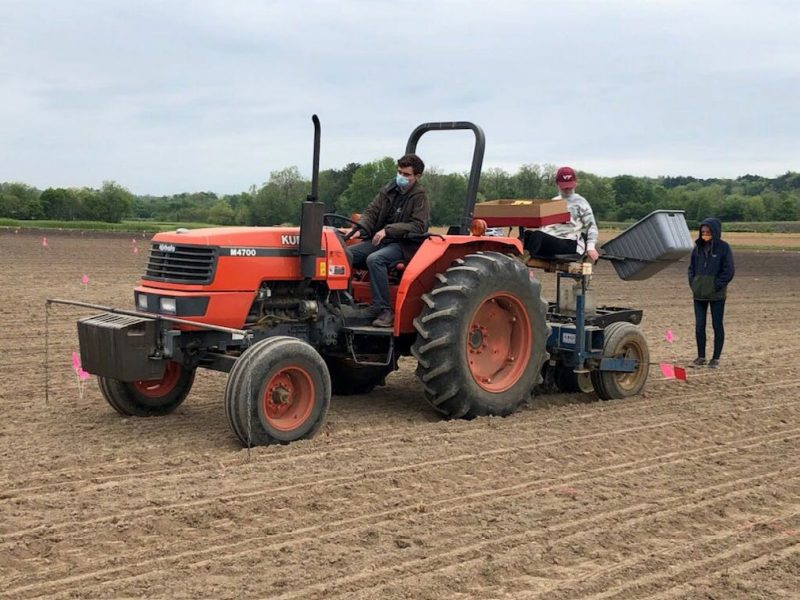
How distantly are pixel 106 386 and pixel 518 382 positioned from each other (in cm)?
321

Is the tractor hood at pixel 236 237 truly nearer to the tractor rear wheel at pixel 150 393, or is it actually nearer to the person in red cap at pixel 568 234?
the tractor rear wheel at pixel 150 393

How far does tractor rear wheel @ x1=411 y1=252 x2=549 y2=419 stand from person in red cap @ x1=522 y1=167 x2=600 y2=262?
85cm

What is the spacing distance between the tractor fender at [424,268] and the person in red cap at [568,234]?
36.4 inches

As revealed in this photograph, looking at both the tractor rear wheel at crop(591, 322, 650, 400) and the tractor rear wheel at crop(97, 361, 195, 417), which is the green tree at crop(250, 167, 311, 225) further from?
the tractor rear wheel at crop(591, 322, 650, 400)

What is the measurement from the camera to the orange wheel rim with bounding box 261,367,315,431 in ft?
21.5

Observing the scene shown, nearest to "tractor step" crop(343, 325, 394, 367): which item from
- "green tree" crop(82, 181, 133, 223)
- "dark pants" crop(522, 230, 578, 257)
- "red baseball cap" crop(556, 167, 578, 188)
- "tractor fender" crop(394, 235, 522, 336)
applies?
"tractor fender" crop(394, 235, 522, 336)

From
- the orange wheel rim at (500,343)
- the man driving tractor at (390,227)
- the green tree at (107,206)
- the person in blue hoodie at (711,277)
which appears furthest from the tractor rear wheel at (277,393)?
the green tree at (107,206)

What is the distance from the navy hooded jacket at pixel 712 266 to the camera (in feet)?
35.8

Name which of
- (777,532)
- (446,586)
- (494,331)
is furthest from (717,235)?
(446,586)

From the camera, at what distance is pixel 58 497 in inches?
210

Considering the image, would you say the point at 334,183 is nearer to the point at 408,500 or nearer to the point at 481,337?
the point at 481,337

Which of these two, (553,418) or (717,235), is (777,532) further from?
(717,235)

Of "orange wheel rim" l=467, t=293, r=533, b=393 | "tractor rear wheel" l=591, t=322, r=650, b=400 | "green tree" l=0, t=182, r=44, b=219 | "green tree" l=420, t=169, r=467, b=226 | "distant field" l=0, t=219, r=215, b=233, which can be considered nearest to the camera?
"orange wheel rim" l=467, t=293, r=533, b=393

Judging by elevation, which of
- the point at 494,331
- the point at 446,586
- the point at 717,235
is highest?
the point at 717,235
